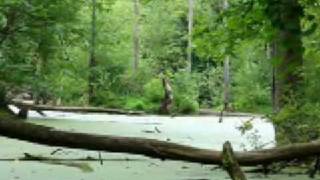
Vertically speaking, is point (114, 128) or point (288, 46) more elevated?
point (288, 46)

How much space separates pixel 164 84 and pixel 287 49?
Result: 41.1 feet

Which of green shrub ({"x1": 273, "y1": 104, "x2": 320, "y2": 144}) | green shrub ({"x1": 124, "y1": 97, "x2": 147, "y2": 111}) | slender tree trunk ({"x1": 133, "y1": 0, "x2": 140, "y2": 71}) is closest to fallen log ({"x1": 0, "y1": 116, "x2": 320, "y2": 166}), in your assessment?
green shrub ({"x1": 273, "y1": 104, "x2": 320, "y2": 144})

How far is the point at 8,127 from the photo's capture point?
11.7ft

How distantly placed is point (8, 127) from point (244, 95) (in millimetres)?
21835

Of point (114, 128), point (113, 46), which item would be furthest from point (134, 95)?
point (114, 128)

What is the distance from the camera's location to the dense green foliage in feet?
20.5

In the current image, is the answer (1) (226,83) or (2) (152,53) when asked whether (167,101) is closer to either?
(1) (226,83)

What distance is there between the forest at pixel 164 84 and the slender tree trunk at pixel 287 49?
0.04 feet

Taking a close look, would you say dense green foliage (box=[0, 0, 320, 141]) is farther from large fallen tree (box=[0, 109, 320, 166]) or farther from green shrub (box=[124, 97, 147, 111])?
large fallen tree (box=[0, 109, 320, 166])

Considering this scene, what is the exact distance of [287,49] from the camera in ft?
17.1

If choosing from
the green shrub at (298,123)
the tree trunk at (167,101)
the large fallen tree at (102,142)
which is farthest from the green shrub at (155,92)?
the large fallen tree at (102,142)

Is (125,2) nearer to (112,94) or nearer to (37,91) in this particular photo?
(112,94)

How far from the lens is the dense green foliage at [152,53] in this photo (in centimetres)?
625

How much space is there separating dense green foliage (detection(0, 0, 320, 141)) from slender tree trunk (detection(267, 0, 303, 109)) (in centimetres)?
2
